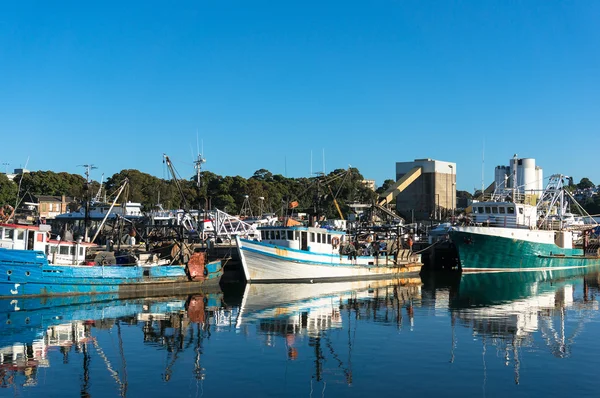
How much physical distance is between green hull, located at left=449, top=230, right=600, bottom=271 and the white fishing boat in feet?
27.8

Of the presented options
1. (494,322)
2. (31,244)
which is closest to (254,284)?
(31,244)

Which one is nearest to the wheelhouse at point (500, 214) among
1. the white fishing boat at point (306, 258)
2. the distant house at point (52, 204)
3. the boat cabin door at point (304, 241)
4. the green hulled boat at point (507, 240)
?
the green hulled boat at point (507, 240)

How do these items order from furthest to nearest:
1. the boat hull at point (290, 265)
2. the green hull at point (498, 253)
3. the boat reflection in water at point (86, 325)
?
the green hull at point (498, 253)
the boat hull at point (290, 265)
the boat reflection in water at point (86, 325)

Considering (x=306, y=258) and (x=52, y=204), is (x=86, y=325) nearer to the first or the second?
(x=306, y=258)

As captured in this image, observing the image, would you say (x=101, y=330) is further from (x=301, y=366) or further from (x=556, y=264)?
(x=556, y=264)

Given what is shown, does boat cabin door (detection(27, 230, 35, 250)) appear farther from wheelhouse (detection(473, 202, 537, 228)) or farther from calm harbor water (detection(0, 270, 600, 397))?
wheelhouse (detection(473, 202, 537, 228))

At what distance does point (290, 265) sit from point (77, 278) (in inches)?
619

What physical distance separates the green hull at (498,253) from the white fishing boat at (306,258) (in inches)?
333

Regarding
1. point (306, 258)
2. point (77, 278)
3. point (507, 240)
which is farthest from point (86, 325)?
point (507, 240)

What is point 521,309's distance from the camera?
123 ft

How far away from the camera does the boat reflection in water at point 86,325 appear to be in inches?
858

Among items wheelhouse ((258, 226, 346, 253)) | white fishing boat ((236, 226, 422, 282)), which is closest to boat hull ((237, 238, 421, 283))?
white fishing boat ((236, 226, 422, 282))

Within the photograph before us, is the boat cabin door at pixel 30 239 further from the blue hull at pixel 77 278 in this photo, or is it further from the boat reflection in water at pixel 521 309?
the boat reflection in water at pixel 521 309

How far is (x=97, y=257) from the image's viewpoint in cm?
4247
